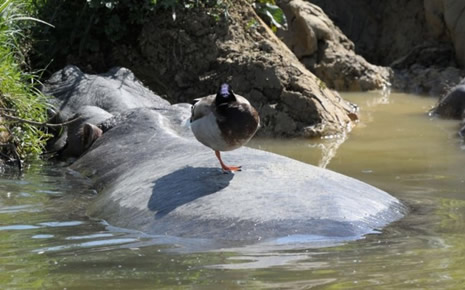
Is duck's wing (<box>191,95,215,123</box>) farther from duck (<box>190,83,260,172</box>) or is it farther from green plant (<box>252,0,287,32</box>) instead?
green plant (<box>252,0,287,32</box>)

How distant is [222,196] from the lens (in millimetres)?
5473

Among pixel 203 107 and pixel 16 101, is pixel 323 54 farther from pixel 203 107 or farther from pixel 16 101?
pixel 203 107

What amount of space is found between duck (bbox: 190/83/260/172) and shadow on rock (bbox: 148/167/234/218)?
0.15 m

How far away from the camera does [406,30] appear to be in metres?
16.3

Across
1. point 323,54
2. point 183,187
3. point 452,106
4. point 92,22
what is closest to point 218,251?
point 183,187

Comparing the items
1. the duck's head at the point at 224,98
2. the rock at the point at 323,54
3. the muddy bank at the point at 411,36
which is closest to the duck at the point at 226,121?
the duck's head at the point at 224,98

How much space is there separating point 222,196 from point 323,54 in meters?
8.61

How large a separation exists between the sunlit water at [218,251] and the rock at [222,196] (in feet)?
0.49

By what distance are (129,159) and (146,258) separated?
2493mm

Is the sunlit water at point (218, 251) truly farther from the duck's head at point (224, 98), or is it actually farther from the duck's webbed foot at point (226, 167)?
the duck's head at point (224, 98)

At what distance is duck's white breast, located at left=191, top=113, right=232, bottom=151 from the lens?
5703 mm

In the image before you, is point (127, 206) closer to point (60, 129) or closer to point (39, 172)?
point (39, 172)

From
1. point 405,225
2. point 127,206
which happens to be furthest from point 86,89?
point 405,225

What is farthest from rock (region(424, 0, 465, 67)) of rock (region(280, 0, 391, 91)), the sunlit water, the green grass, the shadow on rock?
the shadow on rock
